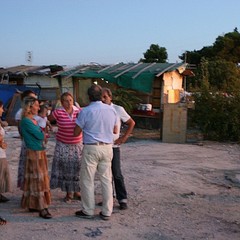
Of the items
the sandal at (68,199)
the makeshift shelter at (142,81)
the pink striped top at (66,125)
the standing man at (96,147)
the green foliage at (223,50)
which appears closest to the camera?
the standing man at (96,147)

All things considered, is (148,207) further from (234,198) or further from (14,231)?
(14,231)

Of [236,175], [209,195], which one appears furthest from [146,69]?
[209,195]

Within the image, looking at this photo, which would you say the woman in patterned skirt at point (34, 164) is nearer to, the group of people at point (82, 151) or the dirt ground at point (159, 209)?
the group of people at point (82, 151)

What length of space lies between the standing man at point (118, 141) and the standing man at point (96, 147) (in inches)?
10.8

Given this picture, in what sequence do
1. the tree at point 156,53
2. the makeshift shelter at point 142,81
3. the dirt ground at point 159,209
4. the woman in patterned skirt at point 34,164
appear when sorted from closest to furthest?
1. the dirt ground at point 159,209
2. the woman in patterned skirt at point 34,164
3. the makeshift shelter at point 142,81
4. the tree at point 156,53

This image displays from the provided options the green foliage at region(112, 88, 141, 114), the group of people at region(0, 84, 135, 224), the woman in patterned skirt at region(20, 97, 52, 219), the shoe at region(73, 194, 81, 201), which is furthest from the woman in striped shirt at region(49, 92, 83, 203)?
the green foliage at region(112, 88, 141, 114)

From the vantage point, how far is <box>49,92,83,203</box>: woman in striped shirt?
5.89 metres

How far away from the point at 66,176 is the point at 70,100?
1.06 metres

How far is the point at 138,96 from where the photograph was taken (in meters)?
20.3

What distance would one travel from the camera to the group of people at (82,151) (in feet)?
17.3

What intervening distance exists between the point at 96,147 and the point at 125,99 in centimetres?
1314

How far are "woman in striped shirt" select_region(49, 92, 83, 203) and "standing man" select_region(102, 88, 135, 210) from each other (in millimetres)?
543

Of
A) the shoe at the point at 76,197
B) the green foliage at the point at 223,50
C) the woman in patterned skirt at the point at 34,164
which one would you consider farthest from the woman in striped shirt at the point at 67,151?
the green foliage at the point at 223,50

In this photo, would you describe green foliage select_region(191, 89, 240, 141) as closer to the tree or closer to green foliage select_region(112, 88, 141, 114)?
green foliage select_region(112, 88, 141, 114)
